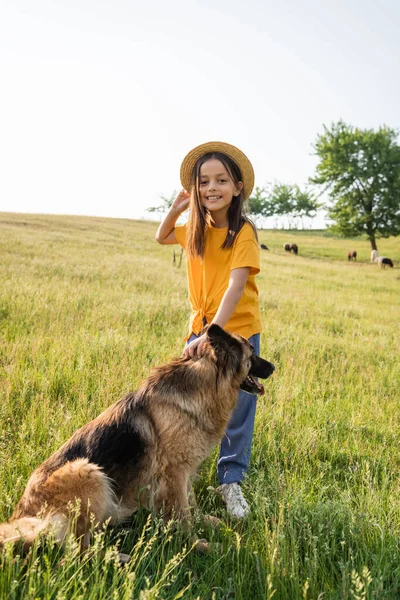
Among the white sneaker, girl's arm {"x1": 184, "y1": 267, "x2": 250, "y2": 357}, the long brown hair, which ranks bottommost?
the white sneaker

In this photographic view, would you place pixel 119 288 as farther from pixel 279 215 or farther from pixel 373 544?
pixel 279 215

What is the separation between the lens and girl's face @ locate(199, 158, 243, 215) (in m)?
3.42

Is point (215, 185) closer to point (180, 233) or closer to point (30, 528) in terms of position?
point (180, 233)

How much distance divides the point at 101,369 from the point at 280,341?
3621 mm

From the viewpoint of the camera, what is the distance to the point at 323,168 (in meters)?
45.5

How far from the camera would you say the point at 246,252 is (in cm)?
334

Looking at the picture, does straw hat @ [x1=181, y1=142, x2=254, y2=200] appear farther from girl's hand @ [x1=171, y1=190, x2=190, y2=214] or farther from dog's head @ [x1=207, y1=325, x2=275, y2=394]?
dog's head @ [x1=207, y1=325, x2=275, y2=394]

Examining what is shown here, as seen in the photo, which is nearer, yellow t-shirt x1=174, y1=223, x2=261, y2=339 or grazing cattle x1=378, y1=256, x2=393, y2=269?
yellow t-shirt x1=174, y1=223, x2=261, y2=339

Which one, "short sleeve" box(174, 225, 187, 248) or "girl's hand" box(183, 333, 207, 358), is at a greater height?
"short sleeve" box(174, 225, 187, 248)

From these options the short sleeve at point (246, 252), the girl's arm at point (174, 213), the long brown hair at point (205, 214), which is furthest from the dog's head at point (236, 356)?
the girl's arm at point (174, 213)

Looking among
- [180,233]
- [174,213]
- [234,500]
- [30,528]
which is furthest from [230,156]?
[30,528]

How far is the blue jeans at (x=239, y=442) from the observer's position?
3.61 metres

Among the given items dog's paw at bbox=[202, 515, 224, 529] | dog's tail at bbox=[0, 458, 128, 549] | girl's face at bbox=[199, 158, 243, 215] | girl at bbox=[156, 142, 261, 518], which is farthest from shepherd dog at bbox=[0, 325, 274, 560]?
girl's face at bbox=[199, 158, 243, 215]

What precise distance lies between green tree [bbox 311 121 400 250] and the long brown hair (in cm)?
4302
